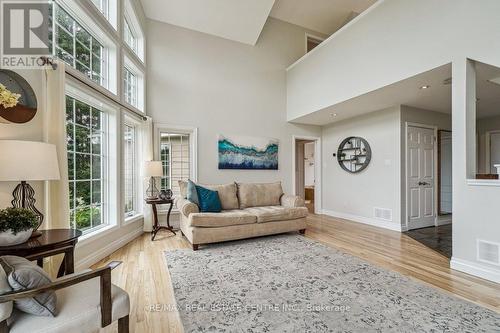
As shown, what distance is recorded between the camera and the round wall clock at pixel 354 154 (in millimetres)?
4949

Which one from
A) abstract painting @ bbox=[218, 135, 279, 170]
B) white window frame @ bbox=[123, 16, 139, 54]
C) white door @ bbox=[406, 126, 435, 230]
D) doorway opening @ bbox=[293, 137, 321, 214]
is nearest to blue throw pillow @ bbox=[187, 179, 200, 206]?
abstract painting @ bbox=[218, 135, 279, 170]

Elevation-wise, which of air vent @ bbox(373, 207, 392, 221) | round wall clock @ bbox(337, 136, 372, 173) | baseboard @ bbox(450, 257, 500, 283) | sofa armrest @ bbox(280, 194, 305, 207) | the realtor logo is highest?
the realtor logo

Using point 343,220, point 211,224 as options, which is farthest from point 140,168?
point 343,220

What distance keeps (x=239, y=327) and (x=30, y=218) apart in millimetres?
1648

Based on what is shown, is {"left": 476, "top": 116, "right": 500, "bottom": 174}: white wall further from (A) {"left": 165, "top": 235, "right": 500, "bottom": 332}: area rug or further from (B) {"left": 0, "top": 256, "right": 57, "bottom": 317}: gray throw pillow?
(B) {"left": 0, "top": 256, "right": 57, "bottom": 317}: gray throw pillow

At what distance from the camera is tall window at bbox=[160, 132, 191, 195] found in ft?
15.3

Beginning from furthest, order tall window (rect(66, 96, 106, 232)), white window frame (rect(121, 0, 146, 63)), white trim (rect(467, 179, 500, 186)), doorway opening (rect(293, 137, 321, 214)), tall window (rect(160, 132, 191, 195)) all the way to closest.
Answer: doorway opening (rect(293, 137, 321, 214)), tall window (rect(160, 132, 191, 195)), white window frame (rect(121, 0, 146, 63)), tall window (rect(66, 96, 106, 232)), white trim (rect(467, 179, 500, 186))

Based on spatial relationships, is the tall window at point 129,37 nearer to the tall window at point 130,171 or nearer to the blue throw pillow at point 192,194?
the tall window at point 130,171

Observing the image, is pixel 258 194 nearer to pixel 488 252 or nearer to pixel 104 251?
pixel 104 251

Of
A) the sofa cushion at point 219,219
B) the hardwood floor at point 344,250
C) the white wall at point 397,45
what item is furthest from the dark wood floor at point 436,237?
the sofa cushion at point 219,219

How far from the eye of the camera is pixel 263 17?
15.5 ft

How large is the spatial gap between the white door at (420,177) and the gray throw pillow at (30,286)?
5.16 m

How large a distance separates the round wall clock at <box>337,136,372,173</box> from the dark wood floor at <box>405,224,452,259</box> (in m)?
1.57

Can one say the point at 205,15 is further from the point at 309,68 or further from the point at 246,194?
the point at 246,194
